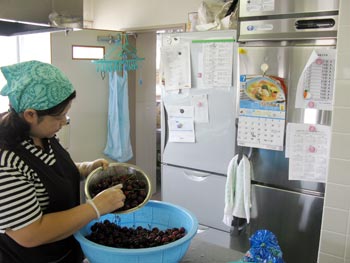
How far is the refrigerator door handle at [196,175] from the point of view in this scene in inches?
108

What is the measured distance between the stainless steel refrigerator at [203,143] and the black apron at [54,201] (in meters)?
1.44

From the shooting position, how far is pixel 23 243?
1.03 meters

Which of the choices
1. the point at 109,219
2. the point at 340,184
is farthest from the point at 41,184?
the point at 340,184

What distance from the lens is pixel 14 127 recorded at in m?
1.09

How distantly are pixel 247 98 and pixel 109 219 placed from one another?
127 centimetres

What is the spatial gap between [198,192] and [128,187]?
5.29 ft

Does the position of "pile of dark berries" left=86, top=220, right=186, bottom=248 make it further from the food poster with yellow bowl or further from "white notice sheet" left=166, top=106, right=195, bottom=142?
"white notice sheet" left=166, top=106, right=195, bottom=142

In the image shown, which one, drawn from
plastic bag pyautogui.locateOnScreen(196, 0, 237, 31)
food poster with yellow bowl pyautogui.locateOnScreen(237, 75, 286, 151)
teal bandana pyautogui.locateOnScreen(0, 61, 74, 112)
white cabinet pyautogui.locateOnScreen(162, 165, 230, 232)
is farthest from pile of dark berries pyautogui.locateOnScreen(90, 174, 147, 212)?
plastic bag pyautogui.locateOnScreen(196, 0, 237, 31)

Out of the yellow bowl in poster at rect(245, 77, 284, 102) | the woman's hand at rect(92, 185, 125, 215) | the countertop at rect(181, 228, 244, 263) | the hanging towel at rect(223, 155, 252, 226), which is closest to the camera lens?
the woman's hand at rect(92, 185, 125, 215)

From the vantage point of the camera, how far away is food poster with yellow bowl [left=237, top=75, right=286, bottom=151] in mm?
2188

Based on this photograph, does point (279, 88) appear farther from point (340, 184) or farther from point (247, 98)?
point (340, 184)

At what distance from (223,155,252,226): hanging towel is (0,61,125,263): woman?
4.44ft

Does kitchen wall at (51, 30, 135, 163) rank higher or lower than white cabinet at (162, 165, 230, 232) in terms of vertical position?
higher

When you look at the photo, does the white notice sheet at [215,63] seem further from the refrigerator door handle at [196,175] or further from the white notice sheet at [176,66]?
the refrigerator door handle at [196,175]
